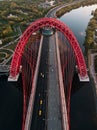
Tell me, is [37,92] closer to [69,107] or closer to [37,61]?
[69,107]

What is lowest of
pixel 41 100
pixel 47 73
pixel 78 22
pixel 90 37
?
pixel 41 100

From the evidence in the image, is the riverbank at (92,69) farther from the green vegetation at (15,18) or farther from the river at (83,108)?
the green vegetation at (15,18)

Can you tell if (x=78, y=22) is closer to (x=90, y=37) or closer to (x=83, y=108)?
(x=90, y=37)

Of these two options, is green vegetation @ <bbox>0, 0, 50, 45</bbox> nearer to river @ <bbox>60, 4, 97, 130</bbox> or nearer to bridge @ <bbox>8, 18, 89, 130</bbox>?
bridge @ <bbox>8, 18, 89, 130</bbox>

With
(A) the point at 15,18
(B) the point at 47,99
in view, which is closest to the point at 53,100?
(B) the point at 47,99

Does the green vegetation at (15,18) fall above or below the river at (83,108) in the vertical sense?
above

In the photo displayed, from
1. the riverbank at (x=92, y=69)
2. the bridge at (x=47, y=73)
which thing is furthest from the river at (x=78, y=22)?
the bridge at (x=47, y=73)

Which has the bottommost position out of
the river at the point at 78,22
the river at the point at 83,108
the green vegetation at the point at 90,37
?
the river at the point at 83,108

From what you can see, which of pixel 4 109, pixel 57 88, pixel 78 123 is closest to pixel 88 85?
pixel 57 88

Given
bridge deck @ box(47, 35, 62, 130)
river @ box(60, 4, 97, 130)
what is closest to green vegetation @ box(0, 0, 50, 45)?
bridge deck @ box(47, 35, 62, 130)
